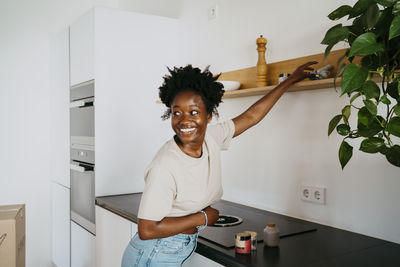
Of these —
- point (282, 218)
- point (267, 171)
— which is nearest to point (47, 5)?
point (267, 171)

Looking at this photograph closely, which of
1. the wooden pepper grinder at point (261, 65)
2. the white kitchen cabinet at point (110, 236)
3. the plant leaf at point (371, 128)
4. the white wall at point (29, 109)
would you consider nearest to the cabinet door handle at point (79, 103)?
the white wall at point (29, 109)

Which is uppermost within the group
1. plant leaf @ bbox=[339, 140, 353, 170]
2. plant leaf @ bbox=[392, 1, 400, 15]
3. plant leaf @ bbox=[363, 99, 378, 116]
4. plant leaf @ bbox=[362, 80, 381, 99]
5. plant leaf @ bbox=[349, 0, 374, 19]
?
plant leaf @ bbox=[349, 0, 374, 19]

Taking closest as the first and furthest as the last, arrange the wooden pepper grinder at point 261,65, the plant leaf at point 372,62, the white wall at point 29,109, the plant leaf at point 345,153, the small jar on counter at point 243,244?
the plant leaf at point 372,62 < the plant leaf at point 345,153 < the small jar on counter at point 243,244 < the wooden pepper grinder at point 261,65 < the white wall at point 29,109

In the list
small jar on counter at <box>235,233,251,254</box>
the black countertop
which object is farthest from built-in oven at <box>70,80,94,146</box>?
small jar on counter at <box>235,233,251,254</box>

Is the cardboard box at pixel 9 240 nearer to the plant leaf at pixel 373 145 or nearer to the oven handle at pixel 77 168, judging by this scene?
the oven handle at pixel 77 168

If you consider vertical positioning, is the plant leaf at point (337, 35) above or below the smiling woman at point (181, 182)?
above

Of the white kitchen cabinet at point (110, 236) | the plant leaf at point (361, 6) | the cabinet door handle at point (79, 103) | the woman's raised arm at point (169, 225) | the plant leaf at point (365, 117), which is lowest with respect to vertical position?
the white kitchen cabinet at point (110, 236)

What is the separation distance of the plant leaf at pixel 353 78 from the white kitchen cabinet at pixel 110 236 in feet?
4.72

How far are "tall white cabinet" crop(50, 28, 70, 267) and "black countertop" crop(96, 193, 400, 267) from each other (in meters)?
1.88

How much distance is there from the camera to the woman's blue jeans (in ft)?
4.76

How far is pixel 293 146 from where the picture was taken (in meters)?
2.03

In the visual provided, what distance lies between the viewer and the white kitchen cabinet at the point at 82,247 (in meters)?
2.70

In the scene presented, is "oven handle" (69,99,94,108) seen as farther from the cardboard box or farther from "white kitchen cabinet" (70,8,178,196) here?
the cardboard box

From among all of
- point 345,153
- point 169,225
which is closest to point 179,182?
point 169,225
